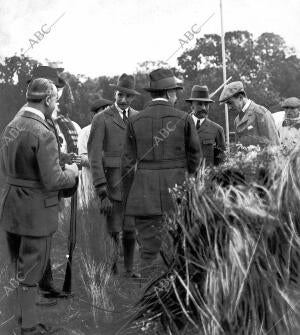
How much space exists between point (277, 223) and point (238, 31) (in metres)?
32.0

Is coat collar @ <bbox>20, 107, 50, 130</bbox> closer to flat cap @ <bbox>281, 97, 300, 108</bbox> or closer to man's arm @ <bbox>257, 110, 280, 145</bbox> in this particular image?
man's arm @ <bbox>257, 110, 280, 145</bbox>

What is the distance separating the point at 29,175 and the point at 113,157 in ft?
7.79

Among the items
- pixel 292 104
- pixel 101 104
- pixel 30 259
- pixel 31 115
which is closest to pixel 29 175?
pixel 31 115

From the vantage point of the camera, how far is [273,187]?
A: 2.59 m

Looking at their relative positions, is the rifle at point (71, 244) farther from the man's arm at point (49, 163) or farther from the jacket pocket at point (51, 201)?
the man's arm at point (49, 163)

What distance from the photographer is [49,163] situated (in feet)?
12.5

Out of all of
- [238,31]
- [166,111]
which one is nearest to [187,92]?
[238,31]

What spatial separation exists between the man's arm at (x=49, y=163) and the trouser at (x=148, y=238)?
1171mm

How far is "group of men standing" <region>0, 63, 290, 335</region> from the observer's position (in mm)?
3883

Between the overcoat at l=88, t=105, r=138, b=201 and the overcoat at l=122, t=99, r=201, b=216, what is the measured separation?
3.36ft

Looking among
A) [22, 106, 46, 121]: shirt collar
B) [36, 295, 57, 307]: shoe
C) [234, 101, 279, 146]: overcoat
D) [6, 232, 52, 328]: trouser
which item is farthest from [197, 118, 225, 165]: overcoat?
[6, 232, 52, 328]: trouser

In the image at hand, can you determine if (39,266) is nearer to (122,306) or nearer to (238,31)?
(122,306)

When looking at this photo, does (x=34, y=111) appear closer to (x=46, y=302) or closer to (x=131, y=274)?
(x=46, y=302)

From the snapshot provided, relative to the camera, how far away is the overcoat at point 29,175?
3820mm
